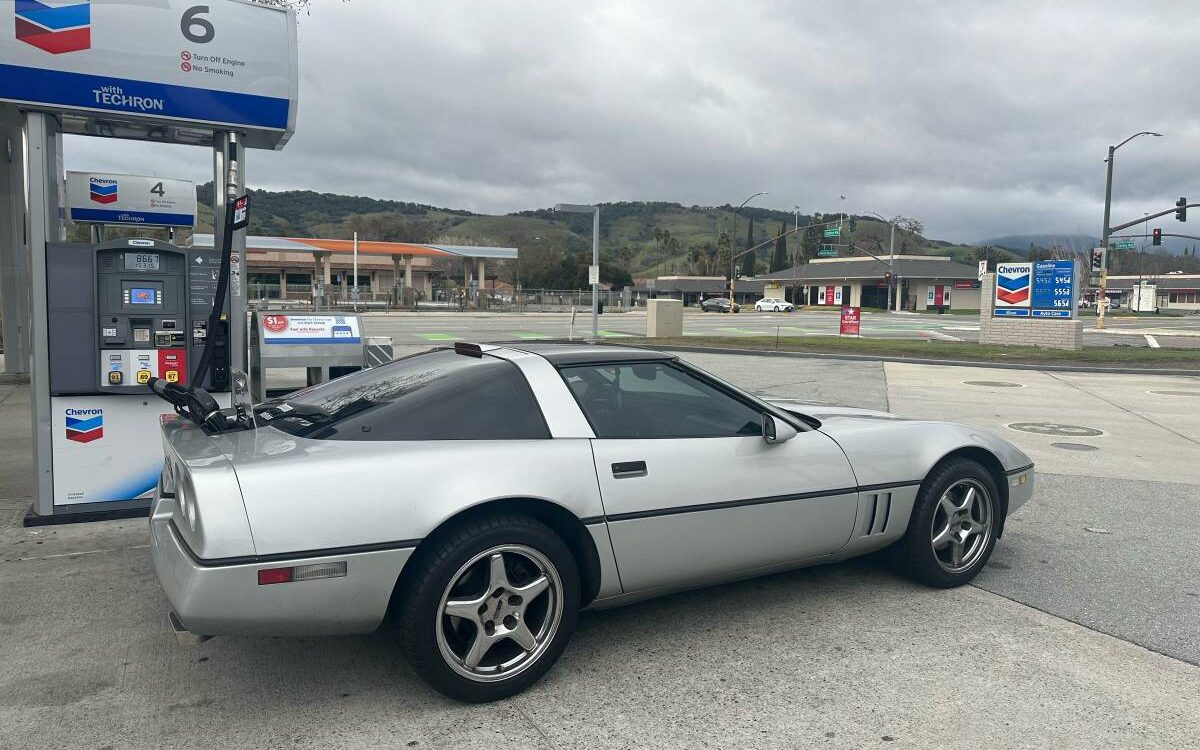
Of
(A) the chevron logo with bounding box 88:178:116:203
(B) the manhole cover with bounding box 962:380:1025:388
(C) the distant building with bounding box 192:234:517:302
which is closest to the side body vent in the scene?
(A) the chevron logo with bounding box 88:178:116:203

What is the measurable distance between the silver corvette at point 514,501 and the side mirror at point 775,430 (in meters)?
0.01

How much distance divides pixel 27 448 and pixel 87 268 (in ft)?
11.8

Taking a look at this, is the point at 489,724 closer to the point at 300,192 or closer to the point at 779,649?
the point at 779,649

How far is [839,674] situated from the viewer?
3.46 meters

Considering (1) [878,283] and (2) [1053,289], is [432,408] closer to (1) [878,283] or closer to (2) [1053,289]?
(2) [1053,289]

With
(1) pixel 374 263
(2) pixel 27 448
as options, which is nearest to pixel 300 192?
(1) pixel 374 263

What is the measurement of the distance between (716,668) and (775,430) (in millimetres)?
1099

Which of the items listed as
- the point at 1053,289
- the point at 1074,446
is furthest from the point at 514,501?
the point at 1053,289

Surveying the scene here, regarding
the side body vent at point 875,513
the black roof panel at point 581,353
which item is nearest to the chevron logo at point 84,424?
the black roof panel at point 581,353

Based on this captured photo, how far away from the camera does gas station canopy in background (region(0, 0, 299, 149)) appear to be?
5.29 m

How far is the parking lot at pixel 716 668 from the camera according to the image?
118 inches

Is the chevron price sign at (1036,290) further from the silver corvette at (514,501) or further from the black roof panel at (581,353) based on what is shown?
the black roof panel at (581,353)

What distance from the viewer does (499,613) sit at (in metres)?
3.19

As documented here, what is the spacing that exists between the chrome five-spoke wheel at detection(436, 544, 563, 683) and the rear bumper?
10.0 inches
